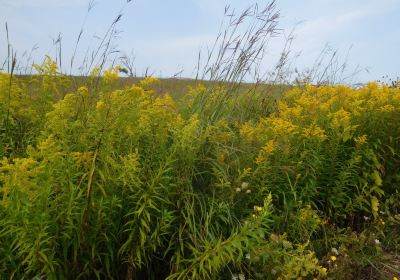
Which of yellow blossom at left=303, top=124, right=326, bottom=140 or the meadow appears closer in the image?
the meadow

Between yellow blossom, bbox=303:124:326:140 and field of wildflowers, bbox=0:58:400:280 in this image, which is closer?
field of wildflowers, bbox=0:58:400:280

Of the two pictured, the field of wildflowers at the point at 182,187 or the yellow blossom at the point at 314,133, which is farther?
the yellow blossom at the point at 314,133

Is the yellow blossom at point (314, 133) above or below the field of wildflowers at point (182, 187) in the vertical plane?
above

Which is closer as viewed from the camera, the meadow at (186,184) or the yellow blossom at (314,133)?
the meadow at (186,184)

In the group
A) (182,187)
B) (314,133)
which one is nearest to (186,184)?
(182,187)

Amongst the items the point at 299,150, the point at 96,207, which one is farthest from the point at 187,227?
the point at 299,150

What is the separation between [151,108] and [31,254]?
4.01 ft

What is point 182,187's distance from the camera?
111 inches

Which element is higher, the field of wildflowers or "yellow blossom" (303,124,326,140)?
"yellow blossom" (303,124,326,140)

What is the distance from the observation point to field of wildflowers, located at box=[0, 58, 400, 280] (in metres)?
2.36

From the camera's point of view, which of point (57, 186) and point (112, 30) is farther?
point (112, 30)

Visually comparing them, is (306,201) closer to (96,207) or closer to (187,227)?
(187,227)

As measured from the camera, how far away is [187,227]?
2822 millimetres

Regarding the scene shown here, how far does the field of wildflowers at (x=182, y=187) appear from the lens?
2.36 metres
